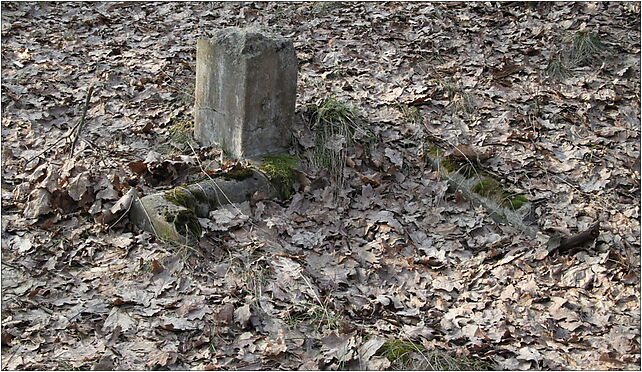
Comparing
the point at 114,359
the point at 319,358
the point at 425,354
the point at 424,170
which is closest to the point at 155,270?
the point at 114,359

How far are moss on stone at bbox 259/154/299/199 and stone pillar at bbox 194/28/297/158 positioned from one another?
0.15 meters

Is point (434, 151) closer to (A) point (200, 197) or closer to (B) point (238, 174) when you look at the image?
(B) point (238, 174)

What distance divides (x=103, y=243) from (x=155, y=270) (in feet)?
1.96

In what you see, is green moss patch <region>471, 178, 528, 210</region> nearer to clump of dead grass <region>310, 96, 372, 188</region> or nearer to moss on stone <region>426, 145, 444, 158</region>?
moss on stone <region>426, 145, 444, 158</region>

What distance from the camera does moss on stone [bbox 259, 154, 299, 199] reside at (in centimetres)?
602

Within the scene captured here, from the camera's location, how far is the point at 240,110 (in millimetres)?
6008

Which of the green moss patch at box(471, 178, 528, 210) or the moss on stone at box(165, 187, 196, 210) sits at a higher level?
the moss on stone at box(165, 187, 196, 210)

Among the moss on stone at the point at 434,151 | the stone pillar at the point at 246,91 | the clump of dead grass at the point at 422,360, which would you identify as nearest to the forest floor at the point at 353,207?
the clump of dead grass at the point at 422,360

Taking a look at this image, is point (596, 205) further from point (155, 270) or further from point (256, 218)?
point (155, 270)

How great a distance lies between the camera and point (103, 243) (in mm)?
5262

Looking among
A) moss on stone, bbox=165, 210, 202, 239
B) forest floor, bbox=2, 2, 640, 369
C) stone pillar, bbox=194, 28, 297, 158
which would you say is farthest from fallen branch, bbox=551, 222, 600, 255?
moss on stone, bbox=165, 210, 202, 239

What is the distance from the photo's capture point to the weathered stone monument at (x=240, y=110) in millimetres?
5637

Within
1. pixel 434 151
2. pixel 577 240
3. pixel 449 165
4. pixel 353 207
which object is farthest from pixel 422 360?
pixel 434 151

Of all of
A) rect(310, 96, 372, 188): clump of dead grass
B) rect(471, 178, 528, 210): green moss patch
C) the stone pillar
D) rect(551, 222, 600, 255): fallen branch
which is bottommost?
rect(551, 222, 600, 255): fallen branch
